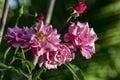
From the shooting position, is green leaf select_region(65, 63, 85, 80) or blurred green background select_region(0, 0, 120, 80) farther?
blurred green background select_region(0, 0, 120, 80)

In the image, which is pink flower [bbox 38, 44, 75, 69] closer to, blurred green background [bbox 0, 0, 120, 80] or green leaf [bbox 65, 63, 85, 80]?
green leaf [bbox 65, 63, 85, 80]

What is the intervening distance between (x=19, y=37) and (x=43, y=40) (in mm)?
83

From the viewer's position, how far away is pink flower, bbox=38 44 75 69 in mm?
1593

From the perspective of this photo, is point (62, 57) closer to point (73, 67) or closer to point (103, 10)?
point (73, 67)

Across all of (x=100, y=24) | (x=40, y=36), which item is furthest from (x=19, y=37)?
(x=100, y=24)

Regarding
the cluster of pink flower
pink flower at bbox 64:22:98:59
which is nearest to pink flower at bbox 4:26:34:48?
the cluster of pink flower

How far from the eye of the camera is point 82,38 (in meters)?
1.65

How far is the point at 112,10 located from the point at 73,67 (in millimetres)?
2257

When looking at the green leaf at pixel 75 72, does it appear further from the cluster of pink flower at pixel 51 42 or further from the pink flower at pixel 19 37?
the pink flower at pixel 19 37

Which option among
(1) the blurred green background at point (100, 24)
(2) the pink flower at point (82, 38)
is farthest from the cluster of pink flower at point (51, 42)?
(1) the blurred green background at point (100, 24)

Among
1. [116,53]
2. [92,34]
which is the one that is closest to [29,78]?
[92,34]

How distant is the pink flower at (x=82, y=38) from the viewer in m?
1.64

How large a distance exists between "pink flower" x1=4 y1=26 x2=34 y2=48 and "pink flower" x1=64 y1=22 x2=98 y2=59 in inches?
5.5

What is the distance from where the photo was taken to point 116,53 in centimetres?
382
